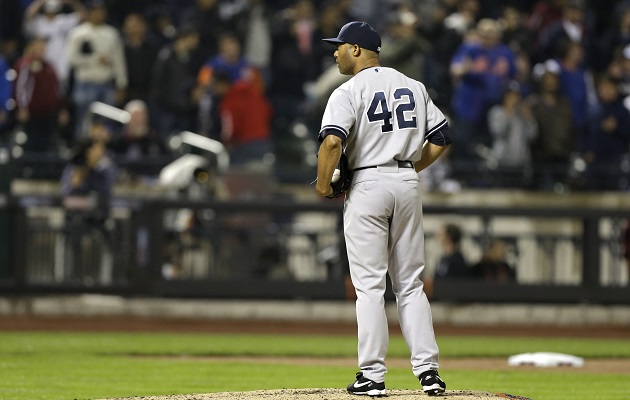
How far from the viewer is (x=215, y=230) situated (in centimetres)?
1656

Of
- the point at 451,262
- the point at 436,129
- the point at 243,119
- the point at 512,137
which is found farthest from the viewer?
the point at 512,137

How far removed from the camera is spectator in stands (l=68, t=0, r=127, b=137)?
18.6 m

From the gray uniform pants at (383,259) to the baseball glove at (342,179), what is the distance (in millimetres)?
46

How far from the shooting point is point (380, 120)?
781 centimetres

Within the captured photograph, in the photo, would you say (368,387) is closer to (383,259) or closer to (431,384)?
(431,384)

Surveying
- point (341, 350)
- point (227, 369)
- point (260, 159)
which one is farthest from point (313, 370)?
point (260, 159)

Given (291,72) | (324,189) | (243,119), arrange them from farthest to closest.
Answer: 1. (291,72)
2. (243,119)
3. (324,189)

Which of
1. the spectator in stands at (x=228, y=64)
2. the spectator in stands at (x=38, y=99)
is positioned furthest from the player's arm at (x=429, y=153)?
the spectator in stands at (x=38, y=99)

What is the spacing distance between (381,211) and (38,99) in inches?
450

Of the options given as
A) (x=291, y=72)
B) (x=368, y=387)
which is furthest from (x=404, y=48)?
(x=368, y=387)

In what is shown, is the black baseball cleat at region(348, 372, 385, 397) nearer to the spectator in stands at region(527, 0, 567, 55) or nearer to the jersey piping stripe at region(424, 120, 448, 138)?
the jersey piping stripe at region(424, 120, 448, 138)

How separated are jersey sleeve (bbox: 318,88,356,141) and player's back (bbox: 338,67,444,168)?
37 millimetres

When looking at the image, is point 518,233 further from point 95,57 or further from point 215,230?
point 95,57

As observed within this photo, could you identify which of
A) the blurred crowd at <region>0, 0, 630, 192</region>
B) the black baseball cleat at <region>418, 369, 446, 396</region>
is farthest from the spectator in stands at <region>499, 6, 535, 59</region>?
the black baseball cleat at <region>418, 369, 446, 396</region>
